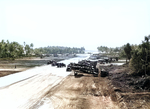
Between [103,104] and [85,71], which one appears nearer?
[103,104]

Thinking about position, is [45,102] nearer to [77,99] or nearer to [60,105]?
Result: [60,105]

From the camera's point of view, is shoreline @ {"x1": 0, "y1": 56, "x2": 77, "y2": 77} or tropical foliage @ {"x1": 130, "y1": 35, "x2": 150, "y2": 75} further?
shoreline @ {"x1": 0, "y1": 56, "x2": 77, "y2": 77}

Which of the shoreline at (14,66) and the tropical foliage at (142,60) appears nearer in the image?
the tropical foliage at (142,60)

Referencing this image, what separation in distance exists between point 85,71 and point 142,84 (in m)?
14.6

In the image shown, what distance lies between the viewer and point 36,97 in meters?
17.7

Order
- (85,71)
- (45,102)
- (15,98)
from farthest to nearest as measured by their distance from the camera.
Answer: (85,71)
(15,98)
(45,102)

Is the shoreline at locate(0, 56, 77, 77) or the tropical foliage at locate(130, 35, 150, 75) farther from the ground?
the tropical foliage at locate(130, 35, 150, 75)

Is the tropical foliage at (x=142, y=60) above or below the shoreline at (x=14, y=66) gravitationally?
above

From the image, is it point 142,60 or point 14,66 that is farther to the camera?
point 14,66

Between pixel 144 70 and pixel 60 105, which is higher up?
pixel 144 70

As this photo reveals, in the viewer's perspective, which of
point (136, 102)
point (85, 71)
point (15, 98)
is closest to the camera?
point (136, 102)

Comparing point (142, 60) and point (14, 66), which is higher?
point (142, 60)

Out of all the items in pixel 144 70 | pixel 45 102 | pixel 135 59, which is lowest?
pixel 45 102

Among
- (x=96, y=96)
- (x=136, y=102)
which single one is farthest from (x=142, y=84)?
(x=96, y=96)
